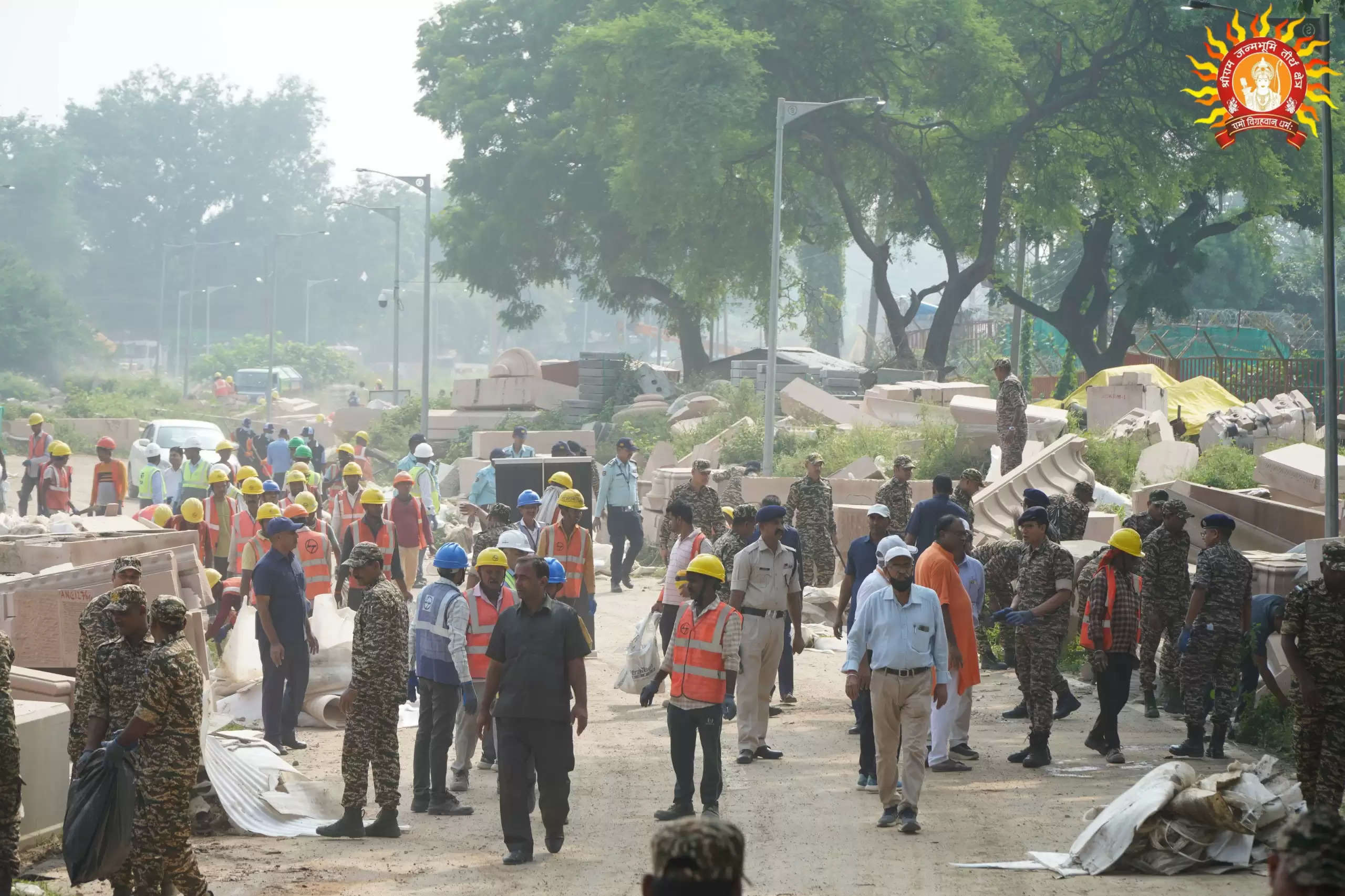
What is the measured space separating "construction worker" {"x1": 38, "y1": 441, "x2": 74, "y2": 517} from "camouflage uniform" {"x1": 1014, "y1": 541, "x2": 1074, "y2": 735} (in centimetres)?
1287

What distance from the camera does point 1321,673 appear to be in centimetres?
755

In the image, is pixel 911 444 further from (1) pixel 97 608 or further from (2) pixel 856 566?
(1) pixel 97 608

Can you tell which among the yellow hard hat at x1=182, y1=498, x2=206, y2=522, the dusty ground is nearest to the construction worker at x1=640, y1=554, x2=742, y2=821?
the dusty ground

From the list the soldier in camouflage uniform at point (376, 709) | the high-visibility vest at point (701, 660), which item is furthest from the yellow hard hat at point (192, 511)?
the high-visibility vest at point (701, 660)

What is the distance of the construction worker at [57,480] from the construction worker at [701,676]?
1251 centimetres

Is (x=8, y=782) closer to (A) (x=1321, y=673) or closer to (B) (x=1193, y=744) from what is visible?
(A) (x=1321, y=673)

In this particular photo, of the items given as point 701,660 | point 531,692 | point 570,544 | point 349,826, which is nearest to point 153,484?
point 570,544

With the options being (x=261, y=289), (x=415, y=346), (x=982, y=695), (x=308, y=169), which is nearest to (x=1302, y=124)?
(x=982, y=695)

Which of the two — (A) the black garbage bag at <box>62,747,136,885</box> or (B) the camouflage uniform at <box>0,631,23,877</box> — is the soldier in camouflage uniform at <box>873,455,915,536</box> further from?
(B) the camouflage uniform at <box>0,631,23,877</box>

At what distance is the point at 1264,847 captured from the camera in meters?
7.66

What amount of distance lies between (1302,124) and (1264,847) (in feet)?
96.1

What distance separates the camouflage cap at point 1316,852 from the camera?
2865 millimetres

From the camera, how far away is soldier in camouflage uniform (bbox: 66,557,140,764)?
708cm

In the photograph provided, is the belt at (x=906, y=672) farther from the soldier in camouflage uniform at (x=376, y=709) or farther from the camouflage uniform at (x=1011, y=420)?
the camouflage uniform at (x=1011, y=420)
